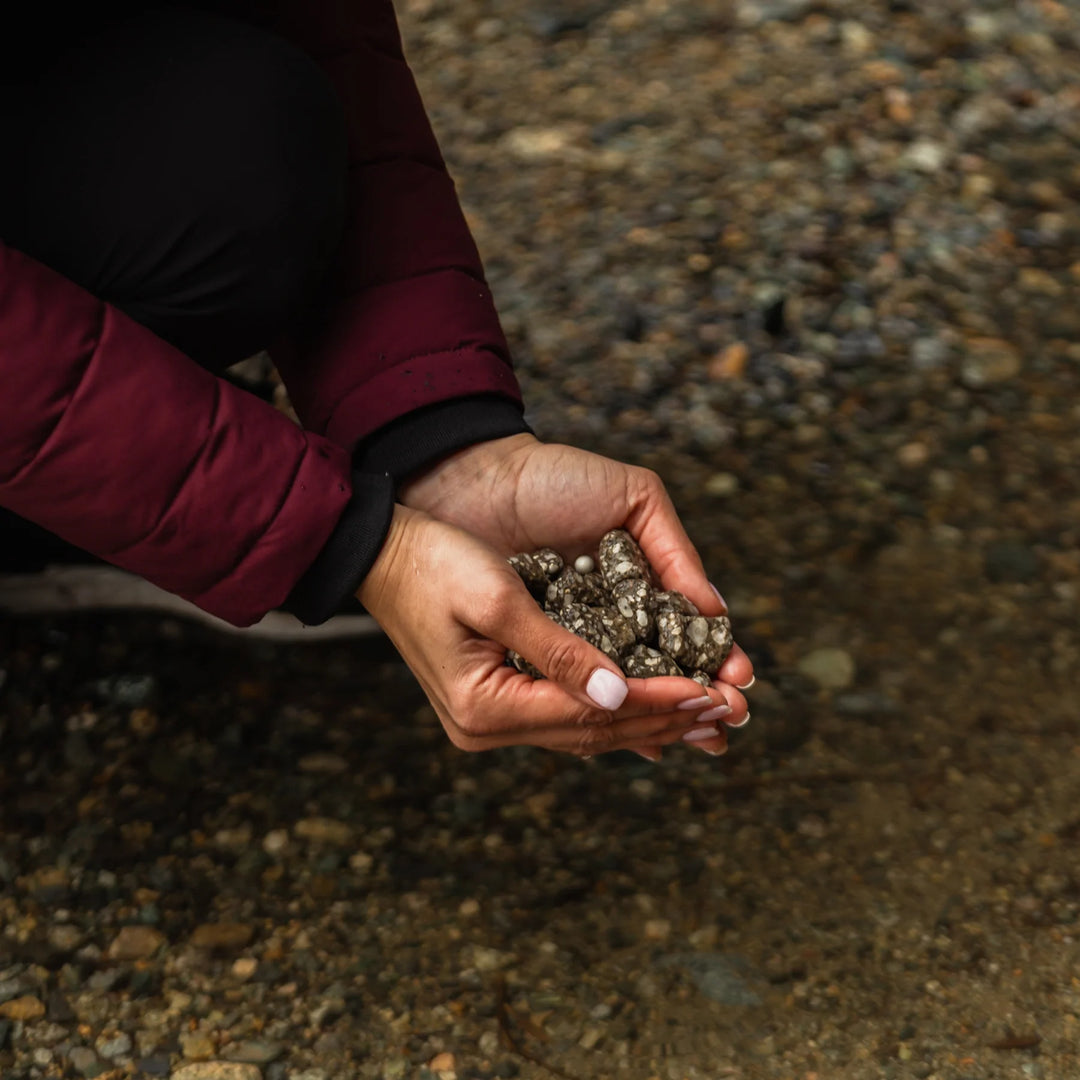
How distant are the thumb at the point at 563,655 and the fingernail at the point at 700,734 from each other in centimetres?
21

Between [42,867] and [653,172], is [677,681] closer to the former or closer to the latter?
[42,867]

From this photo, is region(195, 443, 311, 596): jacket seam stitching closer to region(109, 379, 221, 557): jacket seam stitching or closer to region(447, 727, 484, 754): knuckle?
region(109, 379, 221, 557): jacket seam stitching

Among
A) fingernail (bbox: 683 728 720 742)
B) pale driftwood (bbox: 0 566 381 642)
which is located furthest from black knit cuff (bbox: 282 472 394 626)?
pale driftwood (bbox: 0 566 381 642)

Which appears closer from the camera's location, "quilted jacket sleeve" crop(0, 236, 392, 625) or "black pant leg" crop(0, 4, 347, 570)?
"quilted jacket sleeve" crop(0, 236, 392, 625)

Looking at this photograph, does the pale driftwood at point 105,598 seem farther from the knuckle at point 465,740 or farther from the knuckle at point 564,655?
the knuckle at point 564,655

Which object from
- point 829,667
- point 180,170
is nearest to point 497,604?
point 180,170

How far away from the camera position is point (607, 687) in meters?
1.40

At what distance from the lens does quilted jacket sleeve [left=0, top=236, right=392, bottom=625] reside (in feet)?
4.16

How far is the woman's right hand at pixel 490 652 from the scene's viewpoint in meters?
1.42

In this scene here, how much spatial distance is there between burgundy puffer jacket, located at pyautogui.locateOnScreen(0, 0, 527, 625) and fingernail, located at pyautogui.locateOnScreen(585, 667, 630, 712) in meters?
0.27

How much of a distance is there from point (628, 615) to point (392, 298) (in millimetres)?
502

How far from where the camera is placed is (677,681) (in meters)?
1.48

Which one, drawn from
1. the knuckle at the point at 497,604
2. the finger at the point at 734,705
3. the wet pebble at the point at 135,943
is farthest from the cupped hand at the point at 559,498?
the wet pebble at the point at 135,943

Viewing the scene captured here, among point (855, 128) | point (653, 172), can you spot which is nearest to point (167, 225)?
point (653, 172)
